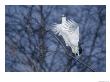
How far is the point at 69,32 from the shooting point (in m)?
2.61

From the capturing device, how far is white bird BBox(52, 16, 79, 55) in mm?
2592

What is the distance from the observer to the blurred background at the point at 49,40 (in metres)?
2.60

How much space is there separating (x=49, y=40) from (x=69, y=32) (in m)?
0.22

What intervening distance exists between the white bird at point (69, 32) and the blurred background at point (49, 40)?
4cm

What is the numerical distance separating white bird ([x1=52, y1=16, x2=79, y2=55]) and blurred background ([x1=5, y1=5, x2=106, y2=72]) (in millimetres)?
42

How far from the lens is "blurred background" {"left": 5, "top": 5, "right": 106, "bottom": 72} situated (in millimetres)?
2596

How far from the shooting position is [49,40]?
2.59 meters

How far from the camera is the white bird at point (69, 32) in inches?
102

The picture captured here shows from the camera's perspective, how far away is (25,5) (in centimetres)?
261

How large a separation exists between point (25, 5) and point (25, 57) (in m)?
0.53
